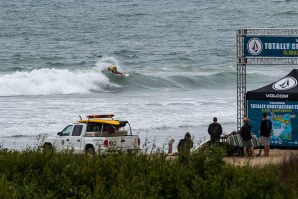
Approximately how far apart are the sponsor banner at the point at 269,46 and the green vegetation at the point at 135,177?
30.5 ft

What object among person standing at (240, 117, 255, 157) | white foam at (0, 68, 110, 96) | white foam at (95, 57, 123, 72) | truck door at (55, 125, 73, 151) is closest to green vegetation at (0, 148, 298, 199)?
person standing at (240, 117, 255, 157)

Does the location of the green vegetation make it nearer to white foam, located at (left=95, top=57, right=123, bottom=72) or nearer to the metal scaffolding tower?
the metal scaffolding tower

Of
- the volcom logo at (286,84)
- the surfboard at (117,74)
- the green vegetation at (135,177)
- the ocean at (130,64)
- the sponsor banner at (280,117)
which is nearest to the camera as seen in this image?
the green vegetation at (135,177)

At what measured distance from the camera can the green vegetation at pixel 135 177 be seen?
18.5m

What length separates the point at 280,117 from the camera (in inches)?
1168

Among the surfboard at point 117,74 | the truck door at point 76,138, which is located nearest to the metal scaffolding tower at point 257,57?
the truck door at point 76,138

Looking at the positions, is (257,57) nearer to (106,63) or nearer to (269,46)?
(269,46)

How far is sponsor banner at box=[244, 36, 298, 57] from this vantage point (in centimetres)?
3005

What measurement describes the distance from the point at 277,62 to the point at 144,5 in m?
99.4

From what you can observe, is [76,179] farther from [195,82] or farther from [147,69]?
[147,69]

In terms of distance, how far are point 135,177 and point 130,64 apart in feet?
179

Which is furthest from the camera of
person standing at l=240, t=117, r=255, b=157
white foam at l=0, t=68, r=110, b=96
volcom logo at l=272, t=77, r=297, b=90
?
white foam at l=0, t=68, r=110, b=96

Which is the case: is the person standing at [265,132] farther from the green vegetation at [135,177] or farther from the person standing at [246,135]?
the green vegetation at [135,177]

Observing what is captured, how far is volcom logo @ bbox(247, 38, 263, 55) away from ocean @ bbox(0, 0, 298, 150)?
14.9 ft
